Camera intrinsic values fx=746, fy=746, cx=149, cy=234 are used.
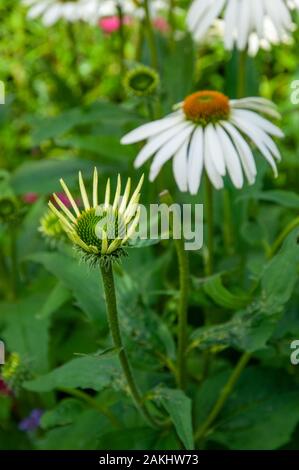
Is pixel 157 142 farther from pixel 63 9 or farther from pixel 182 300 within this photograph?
pixel 63 9

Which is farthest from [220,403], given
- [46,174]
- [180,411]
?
[46,174]

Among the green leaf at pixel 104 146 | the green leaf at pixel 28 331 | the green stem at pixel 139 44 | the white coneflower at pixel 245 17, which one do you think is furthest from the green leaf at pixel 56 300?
the green stem at pixel 139 44

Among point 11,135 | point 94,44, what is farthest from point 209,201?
point 94,44

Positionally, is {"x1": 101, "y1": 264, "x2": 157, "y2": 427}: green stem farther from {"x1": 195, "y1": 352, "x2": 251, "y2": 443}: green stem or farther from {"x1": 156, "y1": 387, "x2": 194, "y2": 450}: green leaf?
{"x1": 195, "y1": 352, "x2": 251, "y2": 443}: green stem

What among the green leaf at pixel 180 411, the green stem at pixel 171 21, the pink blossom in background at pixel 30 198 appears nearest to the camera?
the green leaf at pixel 180 411

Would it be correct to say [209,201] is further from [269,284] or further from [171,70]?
[171,70]

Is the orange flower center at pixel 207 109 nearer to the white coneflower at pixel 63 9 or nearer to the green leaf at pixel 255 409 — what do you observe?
the green leaf at pixel 255 409
